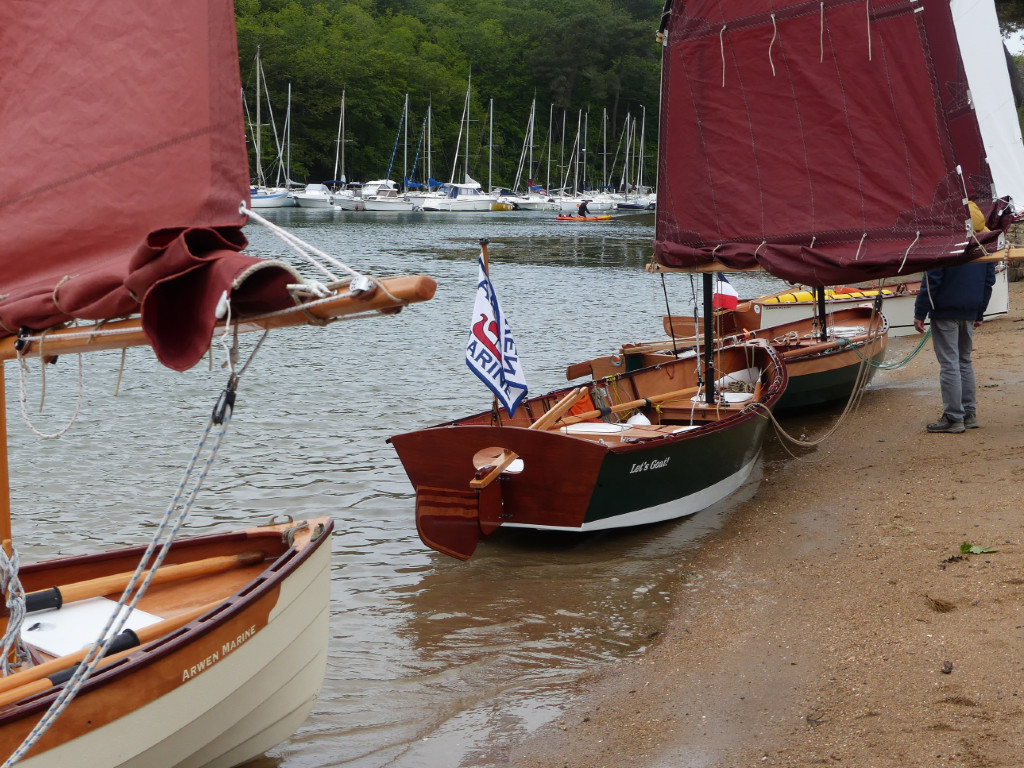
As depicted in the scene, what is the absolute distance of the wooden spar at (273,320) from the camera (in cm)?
377

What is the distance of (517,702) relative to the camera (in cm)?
666

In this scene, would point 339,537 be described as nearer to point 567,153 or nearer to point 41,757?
point 41,757

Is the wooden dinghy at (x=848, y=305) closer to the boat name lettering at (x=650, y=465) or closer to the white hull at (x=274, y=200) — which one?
the boat name lettering at (x=650, y=465)

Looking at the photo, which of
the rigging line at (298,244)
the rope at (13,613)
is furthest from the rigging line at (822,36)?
the rope at (13,613)

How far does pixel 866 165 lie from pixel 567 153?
102444mm

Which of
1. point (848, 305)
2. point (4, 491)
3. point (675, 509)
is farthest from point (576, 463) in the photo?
point (848, 305)

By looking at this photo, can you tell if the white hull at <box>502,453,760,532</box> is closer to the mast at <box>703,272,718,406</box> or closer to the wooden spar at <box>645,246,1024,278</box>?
the mast at <box>703,272,718,406</box>

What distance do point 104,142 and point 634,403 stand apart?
723 cm

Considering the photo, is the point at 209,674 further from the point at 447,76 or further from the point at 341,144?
the point at 447,76

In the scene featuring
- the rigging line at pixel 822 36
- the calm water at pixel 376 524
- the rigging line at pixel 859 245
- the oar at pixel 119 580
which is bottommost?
the calm water at pixel 376 524

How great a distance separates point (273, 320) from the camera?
404 centimetres

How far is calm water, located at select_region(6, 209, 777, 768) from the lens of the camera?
675cm

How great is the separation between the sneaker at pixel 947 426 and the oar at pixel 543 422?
12.6 feet

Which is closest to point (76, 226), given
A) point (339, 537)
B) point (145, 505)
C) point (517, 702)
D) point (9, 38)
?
point (9, 38)
